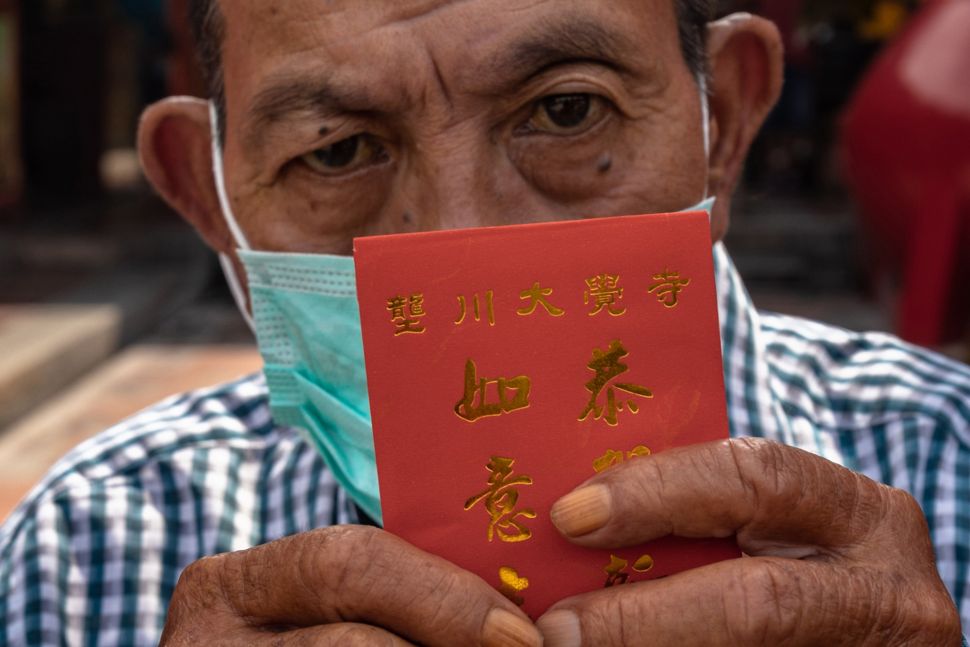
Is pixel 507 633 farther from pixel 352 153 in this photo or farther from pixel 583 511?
pixel 352 153

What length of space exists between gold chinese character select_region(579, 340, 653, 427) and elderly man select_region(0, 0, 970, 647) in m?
0.05

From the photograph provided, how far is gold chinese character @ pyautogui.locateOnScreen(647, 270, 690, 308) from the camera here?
939 mm

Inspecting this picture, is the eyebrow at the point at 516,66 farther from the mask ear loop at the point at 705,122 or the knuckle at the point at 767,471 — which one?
the knuckle at the point at 767,471

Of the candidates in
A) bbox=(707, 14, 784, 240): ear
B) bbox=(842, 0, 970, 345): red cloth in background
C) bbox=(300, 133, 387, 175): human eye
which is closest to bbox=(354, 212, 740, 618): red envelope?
bbox=(300, 133, 387, 175): human eye

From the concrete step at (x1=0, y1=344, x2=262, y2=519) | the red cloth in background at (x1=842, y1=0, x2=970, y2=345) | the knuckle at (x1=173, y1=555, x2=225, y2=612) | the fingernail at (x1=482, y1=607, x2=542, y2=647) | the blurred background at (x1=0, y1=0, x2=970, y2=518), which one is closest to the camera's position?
the fingernail at (x1=482, y1=607, x2=542, y2=647)

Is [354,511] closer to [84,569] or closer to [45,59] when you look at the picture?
[84,569]

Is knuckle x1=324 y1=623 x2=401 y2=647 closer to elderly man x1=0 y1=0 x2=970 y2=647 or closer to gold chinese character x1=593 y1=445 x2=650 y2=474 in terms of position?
elderly man x1=0 y1=0 x2=970 y2=647

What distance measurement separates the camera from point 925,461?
5.02ft

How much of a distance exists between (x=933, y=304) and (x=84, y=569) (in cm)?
330

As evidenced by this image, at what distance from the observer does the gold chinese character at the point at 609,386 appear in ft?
3.08

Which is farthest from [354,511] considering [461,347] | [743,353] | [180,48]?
[180,48]

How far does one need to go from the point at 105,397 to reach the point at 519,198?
4.26 m

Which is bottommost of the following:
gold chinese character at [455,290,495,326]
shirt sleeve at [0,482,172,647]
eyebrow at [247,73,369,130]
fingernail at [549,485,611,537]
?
shirt sleeve at [0,482,172,647]

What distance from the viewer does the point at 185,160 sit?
1.64m
